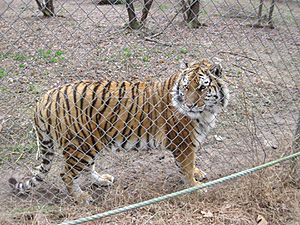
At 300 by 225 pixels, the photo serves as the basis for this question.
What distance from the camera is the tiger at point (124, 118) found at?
3.23 meters

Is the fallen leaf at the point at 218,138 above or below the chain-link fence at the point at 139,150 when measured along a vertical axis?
below

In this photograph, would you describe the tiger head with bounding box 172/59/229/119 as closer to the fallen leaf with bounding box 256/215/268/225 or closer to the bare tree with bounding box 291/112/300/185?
the bare tree with bounding box 291/112/300/185

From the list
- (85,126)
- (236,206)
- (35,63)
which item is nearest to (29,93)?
(35,63)

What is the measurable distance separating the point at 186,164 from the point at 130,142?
1.77 feet

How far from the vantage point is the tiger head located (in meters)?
3.28

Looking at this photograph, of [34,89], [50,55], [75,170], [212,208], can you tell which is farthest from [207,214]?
[50,55]

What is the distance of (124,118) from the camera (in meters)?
3.38

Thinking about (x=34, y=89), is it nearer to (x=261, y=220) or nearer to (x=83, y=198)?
(x=83, y=198)

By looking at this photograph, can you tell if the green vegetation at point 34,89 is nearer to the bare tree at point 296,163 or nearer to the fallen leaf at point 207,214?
the fallen leaf at point 207,214

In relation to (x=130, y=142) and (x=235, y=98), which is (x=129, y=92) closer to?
(x=130, y=142)

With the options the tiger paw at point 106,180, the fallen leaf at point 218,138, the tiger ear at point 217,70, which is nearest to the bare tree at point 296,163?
the tiger ear at point 217,70

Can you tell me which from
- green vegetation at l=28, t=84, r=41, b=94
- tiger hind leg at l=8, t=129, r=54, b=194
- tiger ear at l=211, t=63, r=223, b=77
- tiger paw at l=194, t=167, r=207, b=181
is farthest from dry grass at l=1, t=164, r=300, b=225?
green vegetation at l=28, t=84, r=41, b=94

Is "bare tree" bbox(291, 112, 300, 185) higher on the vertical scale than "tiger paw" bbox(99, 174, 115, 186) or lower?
lower

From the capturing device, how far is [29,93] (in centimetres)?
507
